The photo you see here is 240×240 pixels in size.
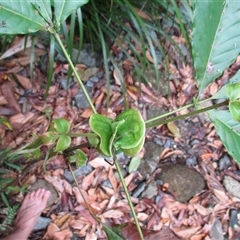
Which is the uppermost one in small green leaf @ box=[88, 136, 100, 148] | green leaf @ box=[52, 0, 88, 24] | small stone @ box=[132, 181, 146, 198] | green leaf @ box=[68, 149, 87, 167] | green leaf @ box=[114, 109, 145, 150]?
green leaf @ box=[52, 0, 88, 24]

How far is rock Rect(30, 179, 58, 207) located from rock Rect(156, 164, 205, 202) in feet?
1.64

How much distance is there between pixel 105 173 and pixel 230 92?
1.24 m

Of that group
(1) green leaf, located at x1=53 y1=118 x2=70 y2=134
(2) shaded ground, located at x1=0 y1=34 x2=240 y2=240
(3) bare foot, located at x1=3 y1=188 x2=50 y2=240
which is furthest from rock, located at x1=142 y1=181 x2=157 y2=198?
(1) green leaf, located at x1=53 y1=118 x2=70 y2=134

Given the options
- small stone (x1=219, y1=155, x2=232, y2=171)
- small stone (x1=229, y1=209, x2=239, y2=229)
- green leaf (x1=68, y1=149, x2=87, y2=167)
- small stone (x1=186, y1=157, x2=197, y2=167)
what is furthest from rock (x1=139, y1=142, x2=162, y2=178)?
green leaf (x1=68, y1=149, x2=87, y2=167)

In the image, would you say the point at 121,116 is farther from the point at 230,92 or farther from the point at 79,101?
the point at 79,101

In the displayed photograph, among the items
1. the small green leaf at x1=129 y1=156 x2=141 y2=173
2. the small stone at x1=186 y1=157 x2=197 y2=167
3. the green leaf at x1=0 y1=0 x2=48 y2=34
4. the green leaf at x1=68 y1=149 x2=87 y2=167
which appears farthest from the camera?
the small stone at x1=186 y1=157 x2=197 y2=167

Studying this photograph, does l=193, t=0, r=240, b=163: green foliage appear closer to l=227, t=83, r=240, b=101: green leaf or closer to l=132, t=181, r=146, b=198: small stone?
l=227, t=83, r=240, b=101: green leaf

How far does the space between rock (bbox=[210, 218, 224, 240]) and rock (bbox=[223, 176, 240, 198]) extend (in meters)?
0.16

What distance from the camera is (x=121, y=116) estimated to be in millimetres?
591

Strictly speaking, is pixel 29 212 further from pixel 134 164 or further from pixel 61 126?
pixel 61 126

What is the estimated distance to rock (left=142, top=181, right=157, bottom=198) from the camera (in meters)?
1.80

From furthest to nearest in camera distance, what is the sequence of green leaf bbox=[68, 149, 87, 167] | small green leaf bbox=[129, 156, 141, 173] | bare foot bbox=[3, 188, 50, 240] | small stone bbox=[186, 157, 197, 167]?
1. small stone bbox=[186, 157, 197, 167]
2. small green leaf bbox=[129, 156, 141, 173]
3. bare foot bbox=[3, 188, 50, 240]
4. green leaf bbox=[68, 149, 87, 167]

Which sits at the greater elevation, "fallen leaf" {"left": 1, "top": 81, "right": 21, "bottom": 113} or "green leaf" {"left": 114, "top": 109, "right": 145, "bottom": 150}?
"green leaf" {"left": 114, "top": 109, "right": 145, "bottom": 150}

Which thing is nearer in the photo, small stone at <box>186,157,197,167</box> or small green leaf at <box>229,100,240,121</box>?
small green leaf at <box>229,100,240,121</box>
